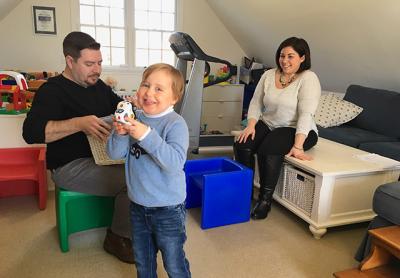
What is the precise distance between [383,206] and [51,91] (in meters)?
1.65

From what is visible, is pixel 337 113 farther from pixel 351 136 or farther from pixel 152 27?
pixel 152 27

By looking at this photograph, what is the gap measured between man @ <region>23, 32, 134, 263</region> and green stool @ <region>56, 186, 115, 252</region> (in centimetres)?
8

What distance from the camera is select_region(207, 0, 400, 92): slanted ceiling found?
2.69 metres

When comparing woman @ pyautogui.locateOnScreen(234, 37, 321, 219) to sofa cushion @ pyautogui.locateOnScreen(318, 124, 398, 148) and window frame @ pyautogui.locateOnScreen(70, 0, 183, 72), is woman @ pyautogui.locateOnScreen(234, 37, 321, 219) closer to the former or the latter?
sofa cushion @ pyautogui.locateOnScreen(318, 124, 398, 148)

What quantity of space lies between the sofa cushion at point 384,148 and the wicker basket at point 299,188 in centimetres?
78

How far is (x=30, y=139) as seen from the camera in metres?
1.48

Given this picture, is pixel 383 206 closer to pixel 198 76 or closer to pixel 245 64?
pixel 198 76

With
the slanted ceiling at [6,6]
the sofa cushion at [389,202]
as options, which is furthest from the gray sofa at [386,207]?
the slanted ceiling at [6,6]

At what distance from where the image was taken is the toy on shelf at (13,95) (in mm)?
2232

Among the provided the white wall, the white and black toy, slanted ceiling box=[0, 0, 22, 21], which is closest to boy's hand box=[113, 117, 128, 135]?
the white and black toy

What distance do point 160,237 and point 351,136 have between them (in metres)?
2.17

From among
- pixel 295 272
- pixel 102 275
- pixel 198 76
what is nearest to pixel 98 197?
pixel 102 275

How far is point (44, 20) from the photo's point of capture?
4.05m

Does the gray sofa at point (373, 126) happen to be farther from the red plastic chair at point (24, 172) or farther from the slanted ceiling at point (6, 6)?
the slanted ceiling at point (6, 6)
